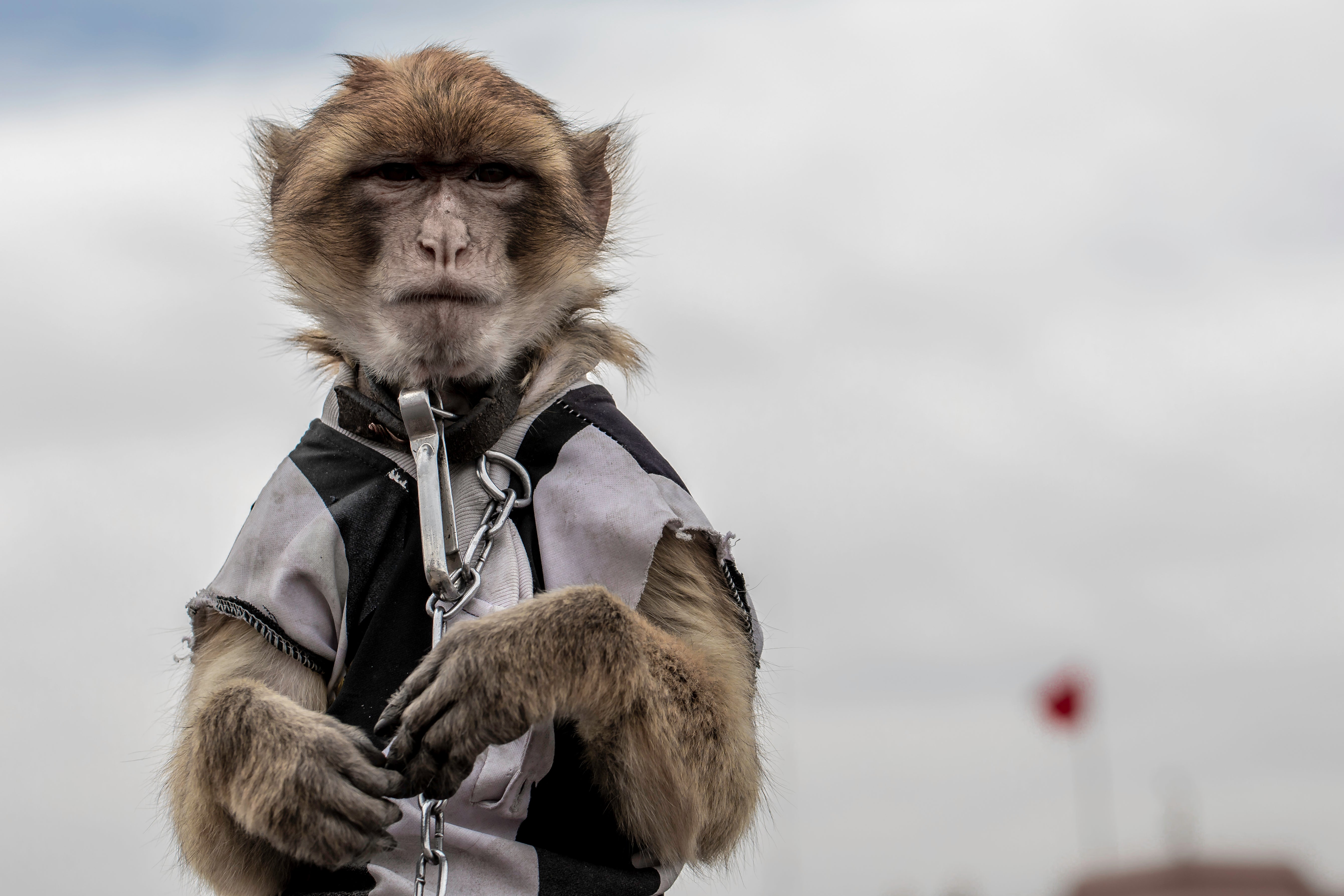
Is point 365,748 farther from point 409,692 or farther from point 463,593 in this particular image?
point 463,593

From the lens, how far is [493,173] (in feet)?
10.6

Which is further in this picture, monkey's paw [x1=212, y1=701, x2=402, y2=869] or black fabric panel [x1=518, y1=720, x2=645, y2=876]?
black fabric panel [x1=518, y1=720, x2=645, y2=876]

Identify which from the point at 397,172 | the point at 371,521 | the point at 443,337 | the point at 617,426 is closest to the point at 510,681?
the point at 371,521

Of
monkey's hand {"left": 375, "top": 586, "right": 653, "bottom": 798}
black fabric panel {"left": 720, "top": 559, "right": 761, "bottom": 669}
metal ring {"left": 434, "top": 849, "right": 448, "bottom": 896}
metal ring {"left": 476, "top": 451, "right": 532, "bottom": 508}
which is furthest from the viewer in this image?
black fabric panel {"left": 720, "top": 559, "right": 761, "bottom": 669}

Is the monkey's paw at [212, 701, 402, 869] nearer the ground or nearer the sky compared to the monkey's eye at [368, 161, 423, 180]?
nearer the ground

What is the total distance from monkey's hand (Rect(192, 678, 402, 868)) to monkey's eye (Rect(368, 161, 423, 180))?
49.3 inches

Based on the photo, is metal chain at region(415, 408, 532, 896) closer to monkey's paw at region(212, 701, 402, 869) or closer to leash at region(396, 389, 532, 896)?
leash at region(396, 389, 532, 896)

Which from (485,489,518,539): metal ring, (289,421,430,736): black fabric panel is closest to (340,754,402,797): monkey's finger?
(289,421,430,736): black fabric panel

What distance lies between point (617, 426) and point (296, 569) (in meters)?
0.79

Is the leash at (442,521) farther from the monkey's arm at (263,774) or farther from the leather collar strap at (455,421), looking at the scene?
the monkey's arm at (263,774)

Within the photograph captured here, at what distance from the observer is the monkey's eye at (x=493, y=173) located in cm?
320

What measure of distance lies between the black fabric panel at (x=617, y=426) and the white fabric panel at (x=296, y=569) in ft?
2.00

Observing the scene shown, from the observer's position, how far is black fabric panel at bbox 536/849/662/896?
2736 millimetres

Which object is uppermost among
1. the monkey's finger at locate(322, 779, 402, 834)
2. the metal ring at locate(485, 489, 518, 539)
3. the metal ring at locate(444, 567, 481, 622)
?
the metal ring at locate(485, 489, 518, 539)
